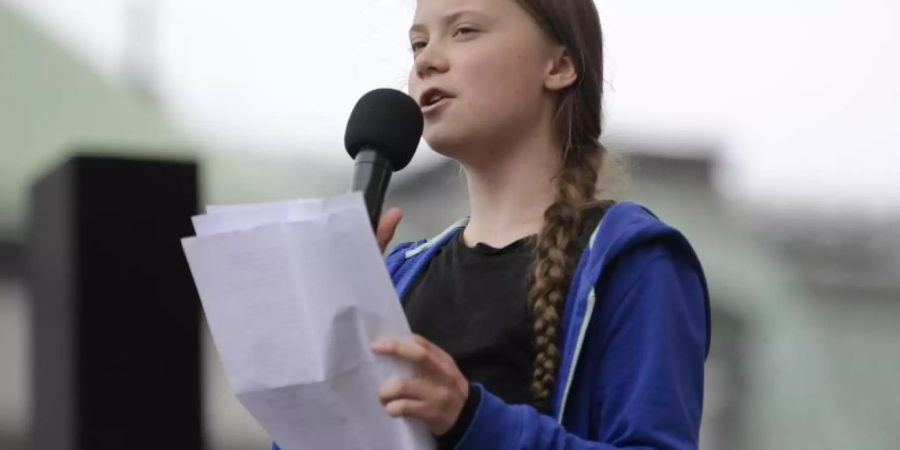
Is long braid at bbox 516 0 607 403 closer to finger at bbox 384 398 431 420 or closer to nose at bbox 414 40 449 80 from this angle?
nose at bbox 414 40 449 80

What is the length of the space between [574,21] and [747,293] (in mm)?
5172

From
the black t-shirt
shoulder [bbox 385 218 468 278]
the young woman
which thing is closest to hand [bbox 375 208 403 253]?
the young woman

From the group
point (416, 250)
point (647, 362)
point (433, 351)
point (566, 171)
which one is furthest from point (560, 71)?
point (433, 351)

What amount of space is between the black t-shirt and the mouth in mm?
144

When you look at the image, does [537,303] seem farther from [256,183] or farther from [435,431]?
[256,183]

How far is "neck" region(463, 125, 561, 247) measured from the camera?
73.7 inches

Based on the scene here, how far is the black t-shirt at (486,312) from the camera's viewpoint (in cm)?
175

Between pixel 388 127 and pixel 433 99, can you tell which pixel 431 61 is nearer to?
pixel 433 99

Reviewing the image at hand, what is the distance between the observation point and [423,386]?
5.00ft

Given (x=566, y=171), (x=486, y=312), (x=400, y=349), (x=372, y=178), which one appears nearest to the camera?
(x=400, y=349)

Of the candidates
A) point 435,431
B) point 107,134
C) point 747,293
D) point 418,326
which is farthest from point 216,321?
point 747,293

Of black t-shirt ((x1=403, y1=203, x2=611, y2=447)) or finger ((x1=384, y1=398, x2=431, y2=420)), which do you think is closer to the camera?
finger ((x1=384, y1=398, x2=431, y2=420))

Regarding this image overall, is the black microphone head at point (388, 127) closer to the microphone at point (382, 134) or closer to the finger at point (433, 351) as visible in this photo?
the microphone at point (382, 134)

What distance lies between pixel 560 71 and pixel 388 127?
256mm
